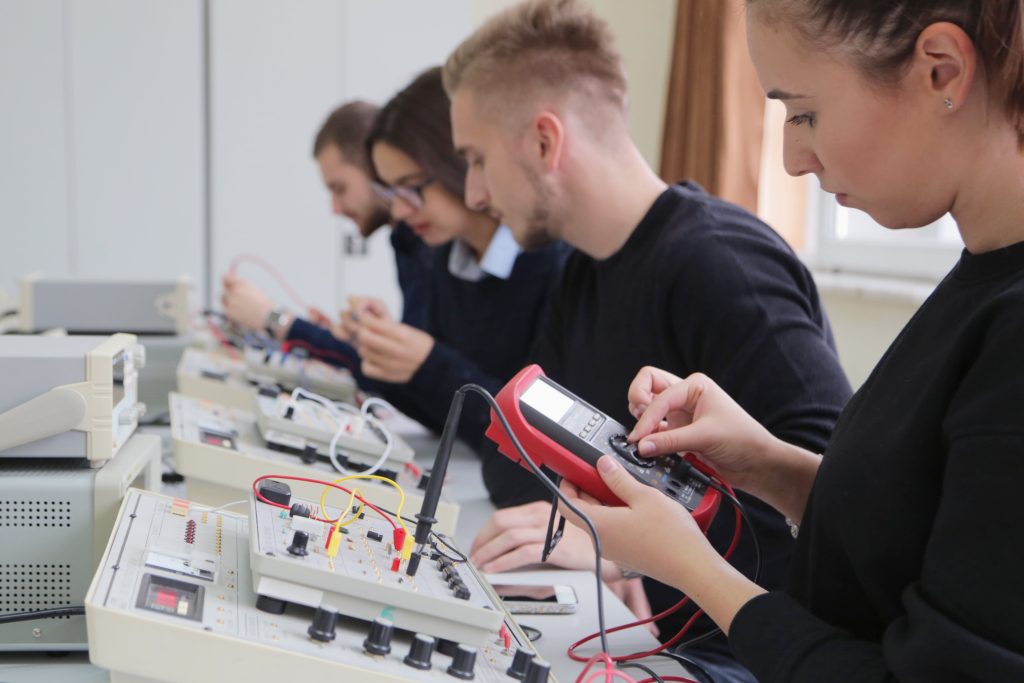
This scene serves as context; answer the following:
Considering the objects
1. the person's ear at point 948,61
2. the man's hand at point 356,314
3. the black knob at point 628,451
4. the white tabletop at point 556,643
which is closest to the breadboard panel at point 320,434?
the white tabletop at point 556,643

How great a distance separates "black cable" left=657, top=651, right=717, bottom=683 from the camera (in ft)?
3.37

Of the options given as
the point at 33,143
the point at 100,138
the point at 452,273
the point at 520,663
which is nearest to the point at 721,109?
the point at 452,273

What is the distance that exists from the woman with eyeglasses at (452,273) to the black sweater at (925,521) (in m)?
1.31

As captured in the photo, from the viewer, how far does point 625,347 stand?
5.45 feet

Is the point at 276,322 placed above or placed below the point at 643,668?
below

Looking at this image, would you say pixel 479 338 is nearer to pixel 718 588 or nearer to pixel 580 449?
pixel 580 449

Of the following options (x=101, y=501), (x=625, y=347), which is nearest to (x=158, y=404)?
(x=625, y=347)

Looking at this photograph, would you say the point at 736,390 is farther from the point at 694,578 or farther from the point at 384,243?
the point at 384,243

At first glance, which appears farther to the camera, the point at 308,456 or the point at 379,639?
the point at 308,456

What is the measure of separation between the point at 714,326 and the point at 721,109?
211cm

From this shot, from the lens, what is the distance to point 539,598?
4.04 feet

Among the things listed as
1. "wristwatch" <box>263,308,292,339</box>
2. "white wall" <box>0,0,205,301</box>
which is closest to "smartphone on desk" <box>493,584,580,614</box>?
"wristwatch" <box>263,308,292,339</box>

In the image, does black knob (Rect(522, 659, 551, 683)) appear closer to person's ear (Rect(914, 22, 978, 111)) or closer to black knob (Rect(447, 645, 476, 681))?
black knob (Rect(447, 645, 476, 681))

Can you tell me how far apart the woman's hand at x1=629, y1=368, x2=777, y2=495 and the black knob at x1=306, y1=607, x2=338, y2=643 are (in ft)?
1.28
